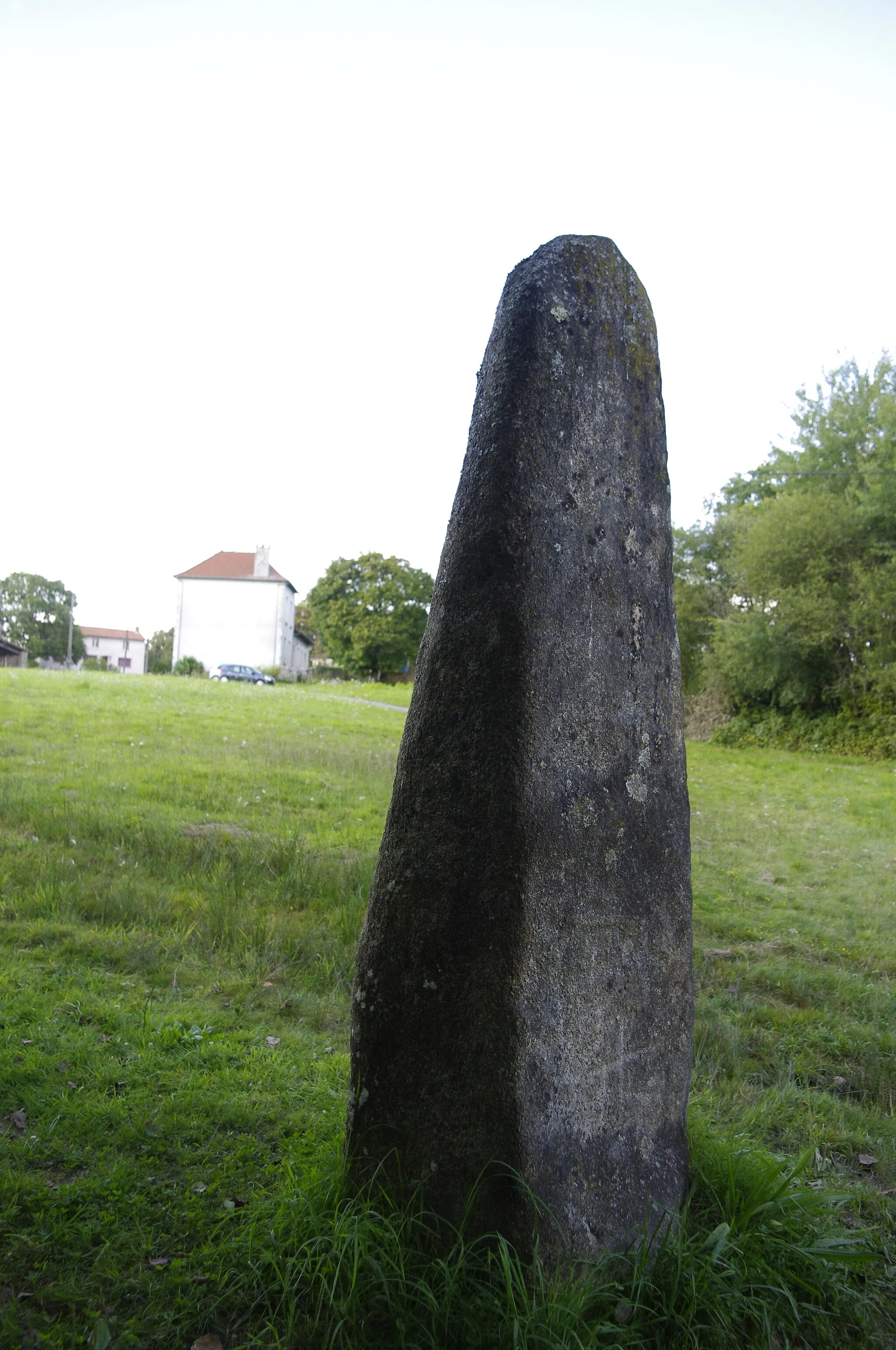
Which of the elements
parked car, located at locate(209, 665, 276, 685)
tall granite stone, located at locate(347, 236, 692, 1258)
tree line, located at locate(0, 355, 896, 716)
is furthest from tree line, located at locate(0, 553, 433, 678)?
tall granite stone, located at locate(347, 236, 692, 1258)

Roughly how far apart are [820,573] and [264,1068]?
2474cm

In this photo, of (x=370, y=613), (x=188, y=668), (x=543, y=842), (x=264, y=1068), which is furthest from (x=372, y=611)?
(x=543, y=842)

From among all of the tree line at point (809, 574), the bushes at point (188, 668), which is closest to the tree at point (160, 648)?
the bushes at point (188, 668)

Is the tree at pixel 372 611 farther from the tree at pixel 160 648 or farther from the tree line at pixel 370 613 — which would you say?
the tree at pixel 160 648

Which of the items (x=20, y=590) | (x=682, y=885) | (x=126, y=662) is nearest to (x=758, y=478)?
(x=682, y=885)

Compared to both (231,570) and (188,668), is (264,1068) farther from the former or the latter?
(231,570)

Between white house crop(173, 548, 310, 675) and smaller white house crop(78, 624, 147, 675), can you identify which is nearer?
white house crop(173, 548, 310, 675)

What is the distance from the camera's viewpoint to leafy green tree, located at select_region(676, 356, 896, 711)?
80.2ft

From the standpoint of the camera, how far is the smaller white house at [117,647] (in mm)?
123625

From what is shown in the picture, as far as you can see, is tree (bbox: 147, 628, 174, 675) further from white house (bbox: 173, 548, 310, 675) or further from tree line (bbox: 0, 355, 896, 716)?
tree line (bbox: 0, 355, 896, 716)

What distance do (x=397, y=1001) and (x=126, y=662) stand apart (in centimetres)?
13098

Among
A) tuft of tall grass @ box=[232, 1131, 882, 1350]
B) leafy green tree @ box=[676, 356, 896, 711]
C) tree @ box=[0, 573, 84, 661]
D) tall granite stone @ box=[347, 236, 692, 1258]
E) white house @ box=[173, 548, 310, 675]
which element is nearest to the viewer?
tuft of tall grass @ box=[232, 1131, 882, 1350]

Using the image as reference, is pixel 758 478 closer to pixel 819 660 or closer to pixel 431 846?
pixel 819 660

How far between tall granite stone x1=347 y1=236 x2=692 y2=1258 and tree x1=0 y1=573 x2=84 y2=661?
89.4 meters
